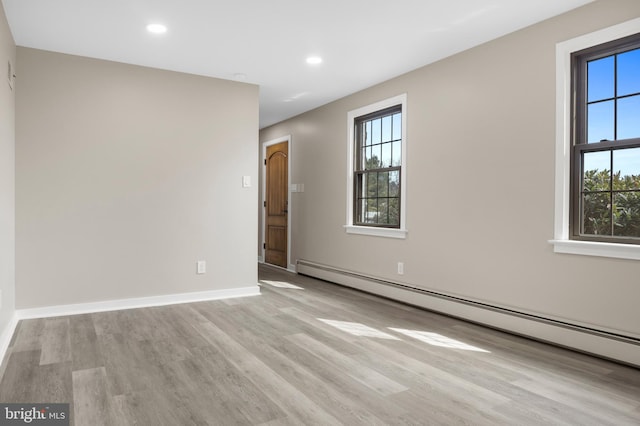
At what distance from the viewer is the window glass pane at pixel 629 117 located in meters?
2.81

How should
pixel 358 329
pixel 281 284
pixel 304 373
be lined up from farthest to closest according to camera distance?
pixel 281 284 < pixel 358 329 < pixel 304 373

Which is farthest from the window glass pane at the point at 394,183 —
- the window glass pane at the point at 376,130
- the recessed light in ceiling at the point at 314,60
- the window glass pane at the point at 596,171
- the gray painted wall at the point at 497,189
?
the window glass pane at the point at 596,171

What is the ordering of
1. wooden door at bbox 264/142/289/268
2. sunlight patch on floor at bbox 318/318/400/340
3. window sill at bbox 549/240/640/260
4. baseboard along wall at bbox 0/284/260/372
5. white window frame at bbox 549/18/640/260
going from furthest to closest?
wooden door at bbox 264/142/289/268 < baseboard along wall at bbox 0/284/260/372 < sunlight patch on floor at bbox 318/318/400/340 < white window frame at bbox 549/18/640/260 < window sill at bbox 549/240/640/260

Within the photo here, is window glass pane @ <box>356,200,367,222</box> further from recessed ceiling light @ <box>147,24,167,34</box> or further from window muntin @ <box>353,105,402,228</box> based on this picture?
recessed ceiling light @ <box>147,24,167,34</box>

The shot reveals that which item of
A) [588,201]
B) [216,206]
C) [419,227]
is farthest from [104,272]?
[588,201]

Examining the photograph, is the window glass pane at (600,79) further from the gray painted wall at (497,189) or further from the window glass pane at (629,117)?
the gray painted wall at (497,189)

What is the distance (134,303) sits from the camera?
423 centimetres

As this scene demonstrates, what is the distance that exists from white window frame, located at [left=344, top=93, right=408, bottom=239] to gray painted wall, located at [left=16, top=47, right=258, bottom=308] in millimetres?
1192

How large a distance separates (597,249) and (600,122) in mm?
881

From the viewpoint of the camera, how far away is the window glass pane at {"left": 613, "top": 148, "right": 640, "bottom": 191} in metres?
2.80

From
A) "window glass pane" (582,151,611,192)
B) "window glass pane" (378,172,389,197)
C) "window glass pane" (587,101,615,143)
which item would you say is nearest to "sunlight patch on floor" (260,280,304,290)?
"window glass pane" (378,172,389,197)

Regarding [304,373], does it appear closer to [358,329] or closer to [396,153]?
[358,329]

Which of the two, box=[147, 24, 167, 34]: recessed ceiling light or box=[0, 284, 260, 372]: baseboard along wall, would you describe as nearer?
box=[147, 24, 167, 34]: recessed ceiling light

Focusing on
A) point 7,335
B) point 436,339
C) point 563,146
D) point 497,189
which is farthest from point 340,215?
point 7,335
